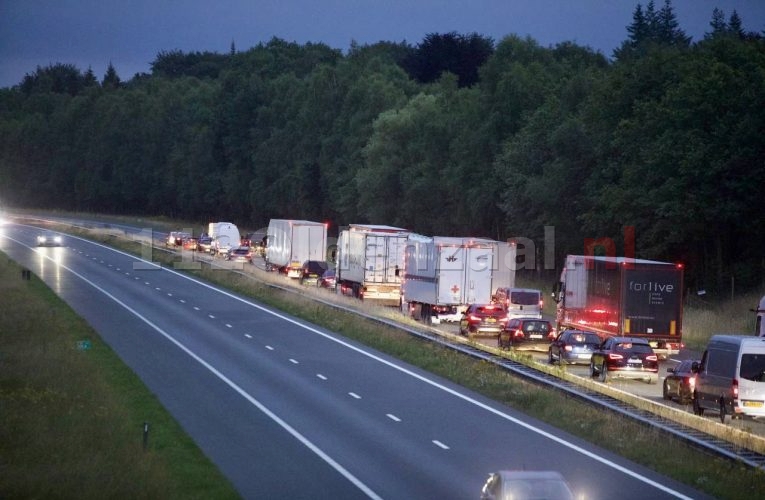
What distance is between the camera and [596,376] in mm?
33781

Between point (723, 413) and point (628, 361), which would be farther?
point (628, 361)

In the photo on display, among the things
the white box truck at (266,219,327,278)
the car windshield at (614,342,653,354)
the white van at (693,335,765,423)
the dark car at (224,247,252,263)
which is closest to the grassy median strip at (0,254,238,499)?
the white van at (693,335,765,423)

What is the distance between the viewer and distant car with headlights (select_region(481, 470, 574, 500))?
14.3 meters

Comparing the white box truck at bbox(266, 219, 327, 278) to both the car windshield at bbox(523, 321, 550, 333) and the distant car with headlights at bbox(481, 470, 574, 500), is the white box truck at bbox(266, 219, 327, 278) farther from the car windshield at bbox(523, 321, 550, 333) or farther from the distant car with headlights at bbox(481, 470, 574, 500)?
the distant car with headlights at bbox(481, 470, 574, 500)

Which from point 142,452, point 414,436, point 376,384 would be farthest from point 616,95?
point 142,452

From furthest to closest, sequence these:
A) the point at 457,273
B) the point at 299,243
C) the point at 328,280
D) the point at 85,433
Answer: the point at 299,243
the point at 328,280
the point at 457,273
the point at 85,433

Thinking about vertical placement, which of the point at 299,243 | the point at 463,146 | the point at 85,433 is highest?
the point at 463,146

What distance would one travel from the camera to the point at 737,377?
83.4 ft

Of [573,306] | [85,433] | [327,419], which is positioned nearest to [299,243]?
[573,306]

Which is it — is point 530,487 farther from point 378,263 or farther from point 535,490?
point 378,263

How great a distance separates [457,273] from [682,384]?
64.9ft

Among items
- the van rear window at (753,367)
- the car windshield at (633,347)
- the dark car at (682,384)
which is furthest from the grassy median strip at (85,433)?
the car windshield at (633,347)

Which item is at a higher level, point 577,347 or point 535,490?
point 535,490

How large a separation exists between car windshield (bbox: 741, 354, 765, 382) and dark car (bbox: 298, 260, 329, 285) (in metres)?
46.0
